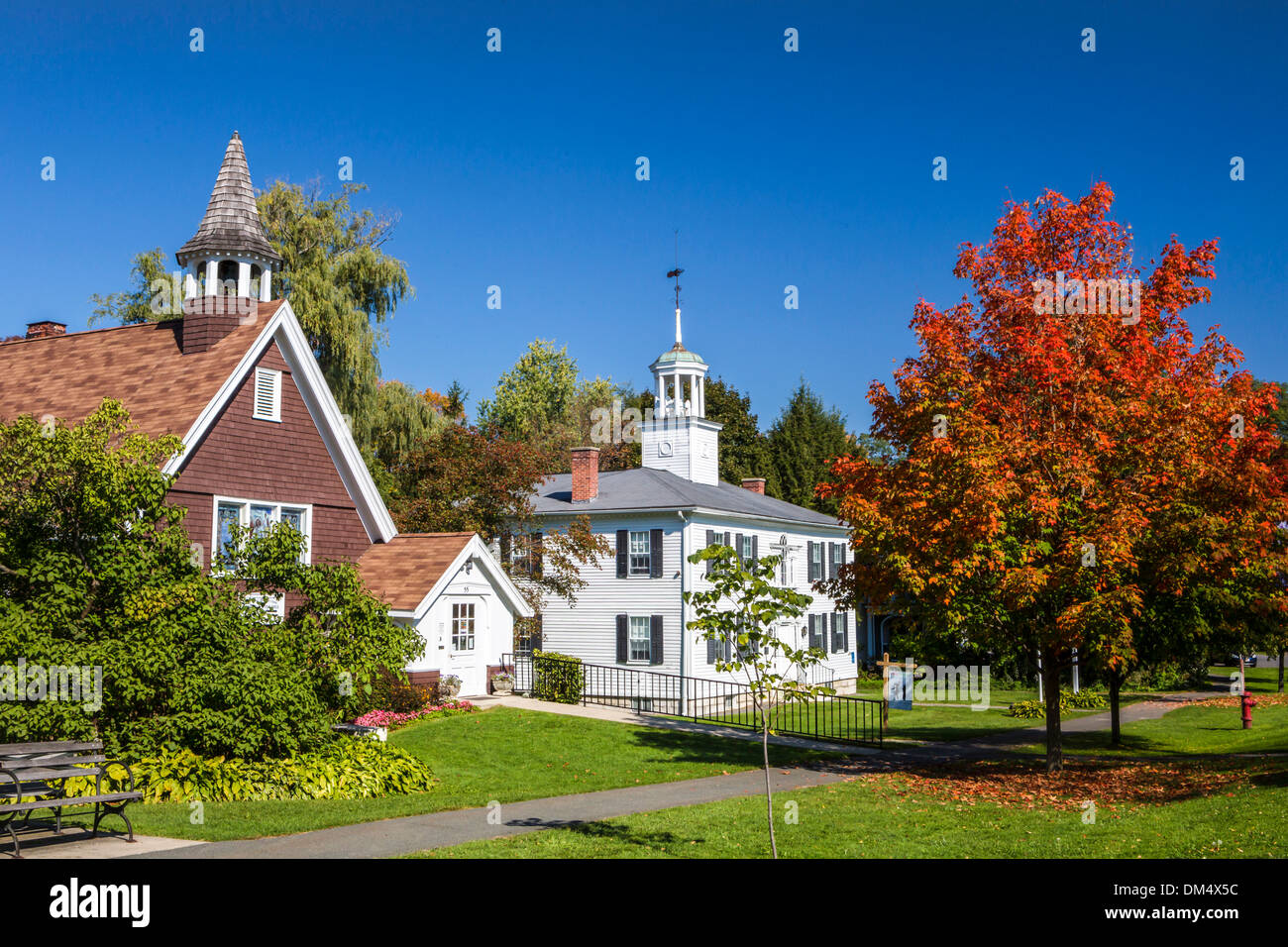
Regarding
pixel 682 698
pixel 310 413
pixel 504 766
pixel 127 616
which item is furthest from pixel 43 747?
pixel 682 698

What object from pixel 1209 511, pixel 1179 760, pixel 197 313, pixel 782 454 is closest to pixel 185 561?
pixel 197 313

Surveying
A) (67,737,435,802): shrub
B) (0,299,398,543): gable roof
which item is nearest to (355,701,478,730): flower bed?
(0,299,398,543): gable roof

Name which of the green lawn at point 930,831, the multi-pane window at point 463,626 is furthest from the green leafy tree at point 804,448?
the green lawn at point 930,831

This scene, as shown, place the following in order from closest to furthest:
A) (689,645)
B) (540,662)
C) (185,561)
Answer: (185,561), (540,662), (689,645)

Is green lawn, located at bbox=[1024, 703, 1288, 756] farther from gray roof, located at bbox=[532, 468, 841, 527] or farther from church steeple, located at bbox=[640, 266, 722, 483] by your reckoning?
church steeple, located at bbox=[640, 266, 722, 483]

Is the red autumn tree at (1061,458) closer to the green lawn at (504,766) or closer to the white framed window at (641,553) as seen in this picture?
the green lawn at (504,766)

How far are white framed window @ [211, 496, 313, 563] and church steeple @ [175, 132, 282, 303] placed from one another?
4.64 m

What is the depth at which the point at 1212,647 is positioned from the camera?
76.3 feet

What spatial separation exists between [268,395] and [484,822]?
11.5 m

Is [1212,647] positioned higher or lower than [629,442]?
lower

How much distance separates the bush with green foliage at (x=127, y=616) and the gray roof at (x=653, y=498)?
17.7 meters

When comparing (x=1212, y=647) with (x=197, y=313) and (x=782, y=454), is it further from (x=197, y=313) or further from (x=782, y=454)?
(x=782, y=454)

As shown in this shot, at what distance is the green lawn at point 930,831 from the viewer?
36.8ft
